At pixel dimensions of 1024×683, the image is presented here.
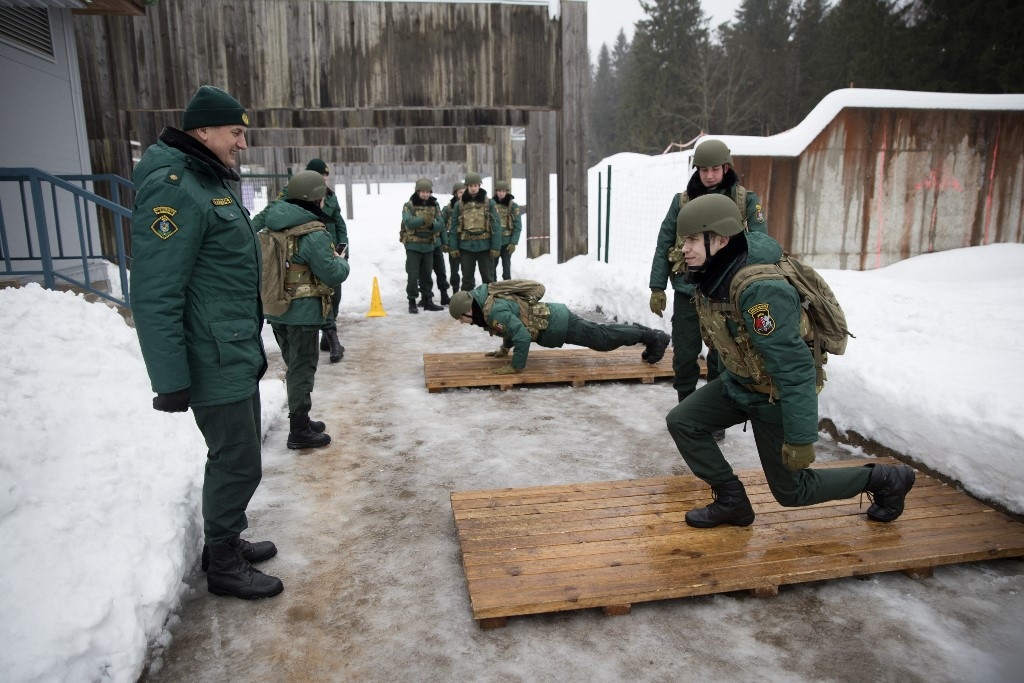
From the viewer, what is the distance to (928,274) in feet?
35.1

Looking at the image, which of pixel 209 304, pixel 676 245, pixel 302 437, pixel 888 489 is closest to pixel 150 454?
pixel 302 437

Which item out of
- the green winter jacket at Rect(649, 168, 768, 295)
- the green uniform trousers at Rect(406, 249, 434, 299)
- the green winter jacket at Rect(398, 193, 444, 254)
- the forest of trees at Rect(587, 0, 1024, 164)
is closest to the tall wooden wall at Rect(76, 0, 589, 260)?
the green winter jacket at Rect(398, 193, 444, 254)

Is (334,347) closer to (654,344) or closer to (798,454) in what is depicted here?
(654,344)

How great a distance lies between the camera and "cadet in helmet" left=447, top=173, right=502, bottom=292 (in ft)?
33.8

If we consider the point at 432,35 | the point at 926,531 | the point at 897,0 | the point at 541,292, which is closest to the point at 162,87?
the point at 432,35

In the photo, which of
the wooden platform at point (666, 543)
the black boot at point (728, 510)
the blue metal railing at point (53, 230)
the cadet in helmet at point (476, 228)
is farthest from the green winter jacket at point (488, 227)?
the black boot at point (728, 510)

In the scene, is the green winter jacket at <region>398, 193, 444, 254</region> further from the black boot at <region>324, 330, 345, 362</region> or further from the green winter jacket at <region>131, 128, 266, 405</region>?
the green winter jacket at <region>131, 128, 266, 405</region>

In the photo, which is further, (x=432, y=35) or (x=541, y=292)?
(x=432, y=35)

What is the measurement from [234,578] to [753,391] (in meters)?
2.68

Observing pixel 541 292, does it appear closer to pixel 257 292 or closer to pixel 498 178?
pixel 257 292

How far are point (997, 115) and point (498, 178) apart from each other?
10918mm

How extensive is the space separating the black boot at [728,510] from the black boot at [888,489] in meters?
0.63

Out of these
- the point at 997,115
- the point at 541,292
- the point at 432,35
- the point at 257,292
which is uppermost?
the point at 432,35

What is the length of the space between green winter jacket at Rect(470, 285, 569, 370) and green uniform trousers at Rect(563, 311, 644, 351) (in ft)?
0.29
